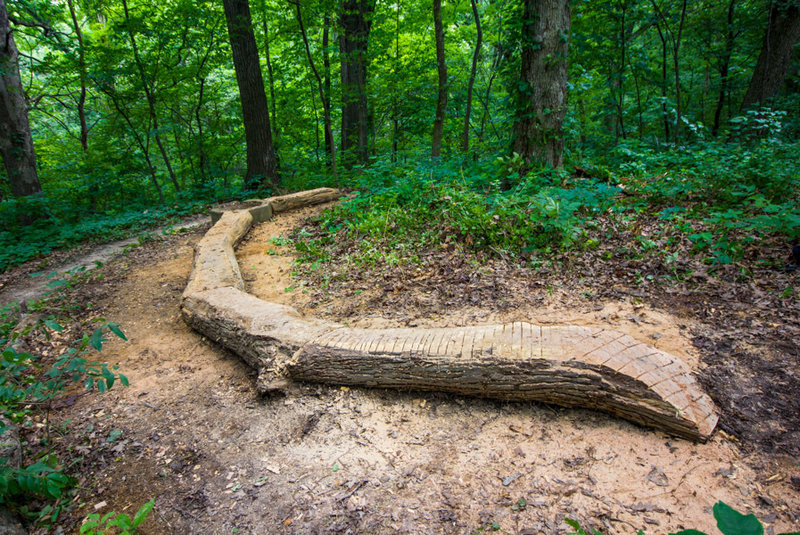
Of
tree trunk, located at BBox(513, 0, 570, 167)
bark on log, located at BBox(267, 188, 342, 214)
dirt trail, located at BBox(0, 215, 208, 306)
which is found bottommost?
dirt trail, located at BBox(0, 215, 208, 306)

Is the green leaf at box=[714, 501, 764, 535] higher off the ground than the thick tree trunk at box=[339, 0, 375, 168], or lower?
lower

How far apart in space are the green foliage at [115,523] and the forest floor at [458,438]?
0.14 m

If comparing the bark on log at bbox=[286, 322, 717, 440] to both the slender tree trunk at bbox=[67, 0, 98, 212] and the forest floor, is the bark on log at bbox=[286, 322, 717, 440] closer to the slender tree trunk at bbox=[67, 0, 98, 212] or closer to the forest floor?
the forest floor

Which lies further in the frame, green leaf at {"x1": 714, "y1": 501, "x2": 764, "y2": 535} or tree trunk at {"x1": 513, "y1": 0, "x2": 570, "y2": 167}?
tree trunk at {"x1": 513, "y1": 0, "x2": 570, "y2": 167}

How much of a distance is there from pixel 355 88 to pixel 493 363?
9.11 m

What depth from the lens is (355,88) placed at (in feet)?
31.9

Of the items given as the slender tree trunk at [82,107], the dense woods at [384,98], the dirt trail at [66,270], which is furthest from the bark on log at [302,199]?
the slender tree trunk at [82,107]

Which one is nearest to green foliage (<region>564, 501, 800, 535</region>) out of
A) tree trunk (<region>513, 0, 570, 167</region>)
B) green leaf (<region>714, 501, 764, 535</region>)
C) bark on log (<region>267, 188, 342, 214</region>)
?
green leaf (<region>714, 501, 764, 535</region>)

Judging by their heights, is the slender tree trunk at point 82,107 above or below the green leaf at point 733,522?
above

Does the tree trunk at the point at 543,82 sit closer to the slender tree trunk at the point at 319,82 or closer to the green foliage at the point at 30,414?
the slender tree trunk at the point at 319,82

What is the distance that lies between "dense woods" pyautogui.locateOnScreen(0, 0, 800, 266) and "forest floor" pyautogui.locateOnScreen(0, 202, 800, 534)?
101 inches

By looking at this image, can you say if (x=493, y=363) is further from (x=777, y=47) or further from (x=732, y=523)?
(x=777, y=47)

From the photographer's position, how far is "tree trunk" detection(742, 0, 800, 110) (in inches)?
297

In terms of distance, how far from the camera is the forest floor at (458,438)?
1865 mm
